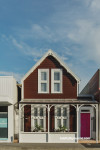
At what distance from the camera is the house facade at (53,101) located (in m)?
20.5

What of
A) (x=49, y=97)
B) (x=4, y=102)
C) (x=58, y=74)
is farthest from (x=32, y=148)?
(x=58, y=74)

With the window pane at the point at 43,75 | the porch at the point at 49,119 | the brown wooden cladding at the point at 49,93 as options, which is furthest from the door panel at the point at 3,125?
the window pane at the point at 43,75

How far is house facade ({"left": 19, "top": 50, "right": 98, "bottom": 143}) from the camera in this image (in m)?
20.5

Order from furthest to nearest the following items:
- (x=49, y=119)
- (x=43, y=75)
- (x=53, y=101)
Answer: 1. (x=43, y=75)
2. (x=49, y=119)
3. (x=53, y=101)

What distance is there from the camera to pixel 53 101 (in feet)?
65.7

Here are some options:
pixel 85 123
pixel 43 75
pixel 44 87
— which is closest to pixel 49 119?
pixel 44 87

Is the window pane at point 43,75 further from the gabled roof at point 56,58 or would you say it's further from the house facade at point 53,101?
the gabled roof at point 56,58

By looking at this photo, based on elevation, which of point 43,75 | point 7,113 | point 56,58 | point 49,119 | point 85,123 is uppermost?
point 56,58

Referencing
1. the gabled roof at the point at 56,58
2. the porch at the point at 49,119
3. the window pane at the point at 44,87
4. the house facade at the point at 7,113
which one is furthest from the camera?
the window pane at the point at 44,87

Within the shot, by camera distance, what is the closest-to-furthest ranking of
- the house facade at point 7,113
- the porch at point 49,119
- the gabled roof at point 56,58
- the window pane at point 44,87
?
the house facade at point 7,113
the porch at point 49,119
the gabled roof at point 56,58
the window pane at point 44,87

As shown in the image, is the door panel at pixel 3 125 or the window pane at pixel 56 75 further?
the window pane at pixel 56 75

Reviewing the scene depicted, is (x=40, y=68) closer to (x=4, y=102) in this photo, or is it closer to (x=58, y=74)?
(x=58, y=74)

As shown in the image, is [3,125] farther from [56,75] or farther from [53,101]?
[56,75]

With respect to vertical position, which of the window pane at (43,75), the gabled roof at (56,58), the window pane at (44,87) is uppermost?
the gabled roof at (56,58)
